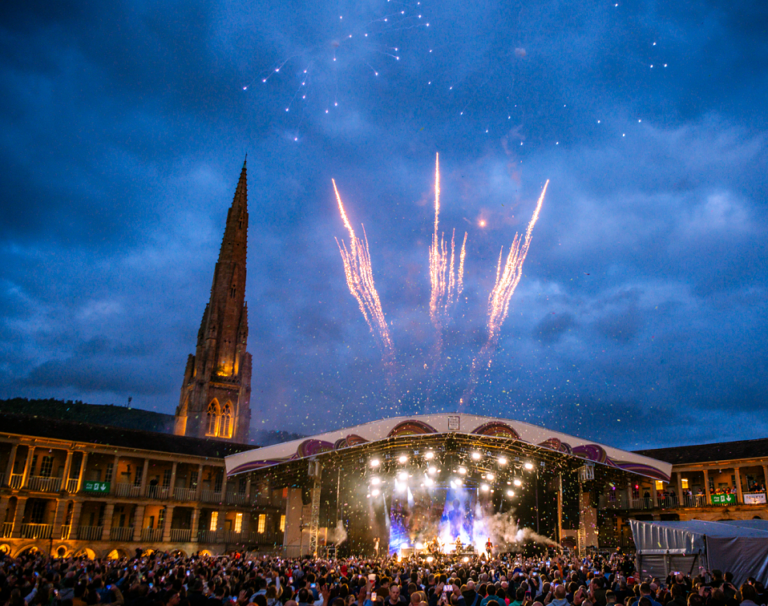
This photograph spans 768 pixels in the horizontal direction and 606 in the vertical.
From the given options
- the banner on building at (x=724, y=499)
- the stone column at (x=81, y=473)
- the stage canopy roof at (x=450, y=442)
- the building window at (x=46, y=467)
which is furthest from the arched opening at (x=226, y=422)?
the banner on building at (x=724, y=499)

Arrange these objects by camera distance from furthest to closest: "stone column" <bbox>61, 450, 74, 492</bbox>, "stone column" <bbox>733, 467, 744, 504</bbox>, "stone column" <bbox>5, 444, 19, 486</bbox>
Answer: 1. "stone column" <bbox>733, 467, 744, 504</bbox>
2. "stone column" <bbox>61, 450, 74, 492</bbox>
3. "stone column" <bbox>5, 444, 19, 486</bbox>

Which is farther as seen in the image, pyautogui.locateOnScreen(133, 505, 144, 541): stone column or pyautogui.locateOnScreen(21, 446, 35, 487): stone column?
pyautogui.locateOnScreen(133, 505, 144, 541): stone column

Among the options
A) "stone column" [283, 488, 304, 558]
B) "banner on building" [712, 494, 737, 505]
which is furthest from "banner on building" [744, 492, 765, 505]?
"stone column" [283, 488, 304, 558]

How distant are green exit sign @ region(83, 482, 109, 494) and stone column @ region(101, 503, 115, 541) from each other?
1.03 metres

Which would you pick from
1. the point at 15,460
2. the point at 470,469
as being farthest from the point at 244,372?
the point at 470,469

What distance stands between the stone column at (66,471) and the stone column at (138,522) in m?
4.67

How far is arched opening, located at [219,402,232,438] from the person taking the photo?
193 feet

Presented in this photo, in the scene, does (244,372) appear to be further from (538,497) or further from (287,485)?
(538,497)

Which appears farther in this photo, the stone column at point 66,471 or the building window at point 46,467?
the building window at point 46,467

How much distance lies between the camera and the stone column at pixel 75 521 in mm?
33125

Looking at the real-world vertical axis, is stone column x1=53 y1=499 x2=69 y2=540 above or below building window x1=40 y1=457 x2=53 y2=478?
below

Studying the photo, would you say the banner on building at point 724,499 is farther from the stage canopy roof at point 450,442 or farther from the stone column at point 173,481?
the stone column at point 173,481

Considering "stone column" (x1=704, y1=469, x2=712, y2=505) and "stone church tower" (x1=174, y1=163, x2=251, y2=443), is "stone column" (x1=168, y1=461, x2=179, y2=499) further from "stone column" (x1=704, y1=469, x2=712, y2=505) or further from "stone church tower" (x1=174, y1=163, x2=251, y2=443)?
"stone column" (x1=704, y1=469, x2=712, y2=505)

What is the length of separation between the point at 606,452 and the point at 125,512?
29.5m
